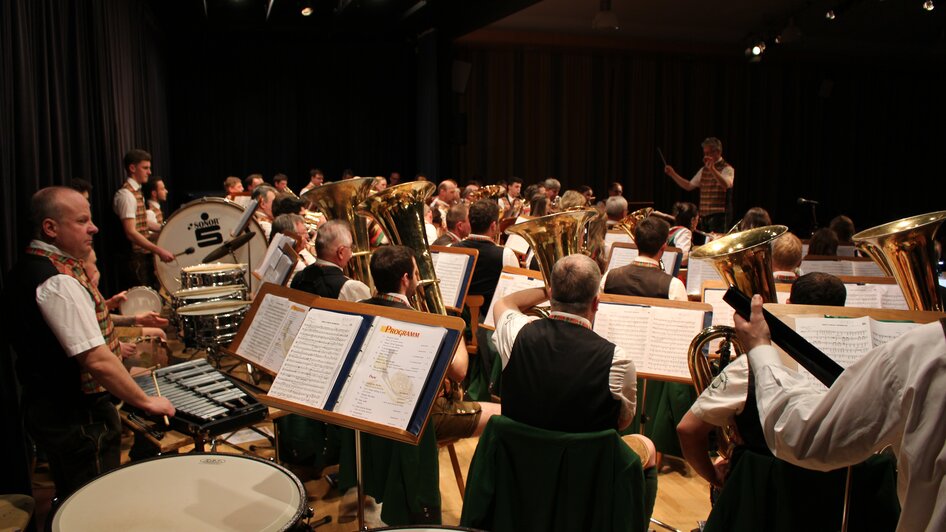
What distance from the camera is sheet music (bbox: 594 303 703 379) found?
3084 mm

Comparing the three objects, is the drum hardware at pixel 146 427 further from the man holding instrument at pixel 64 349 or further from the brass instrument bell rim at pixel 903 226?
the brass instrument bell rim at pixel 903 226

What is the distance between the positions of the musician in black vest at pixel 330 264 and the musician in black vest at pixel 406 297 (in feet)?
2.62

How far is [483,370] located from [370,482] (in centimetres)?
157

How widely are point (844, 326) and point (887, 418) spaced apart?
1311 millimetres

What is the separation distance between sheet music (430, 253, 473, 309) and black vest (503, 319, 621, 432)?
1694 millimetres

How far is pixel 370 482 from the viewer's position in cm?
307

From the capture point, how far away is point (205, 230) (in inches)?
267

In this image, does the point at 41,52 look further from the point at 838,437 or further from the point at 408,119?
the point at 408,119

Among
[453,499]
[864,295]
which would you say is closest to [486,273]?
[453,499]

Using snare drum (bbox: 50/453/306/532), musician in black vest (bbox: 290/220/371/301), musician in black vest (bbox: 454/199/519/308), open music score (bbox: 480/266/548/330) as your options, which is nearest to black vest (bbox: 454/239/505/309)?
musician in black vest (bbox: 454/199/519/308)

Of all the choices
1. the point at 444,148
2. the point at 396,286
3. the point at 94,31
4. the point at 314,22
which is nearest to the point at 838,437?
the point at 396,286

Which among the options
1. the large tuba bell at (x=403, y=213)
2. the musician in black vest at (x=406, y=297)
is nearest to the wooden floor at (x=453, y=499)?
the musician in black vest at (x=406, y=297)

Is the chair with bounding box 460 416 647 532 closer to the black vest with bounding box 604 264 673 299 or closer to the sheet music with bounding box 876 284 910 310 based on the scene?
the black vest with bounding box 604 264 673 299

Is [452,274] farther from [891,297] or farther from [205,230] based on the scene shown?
[205,230]
